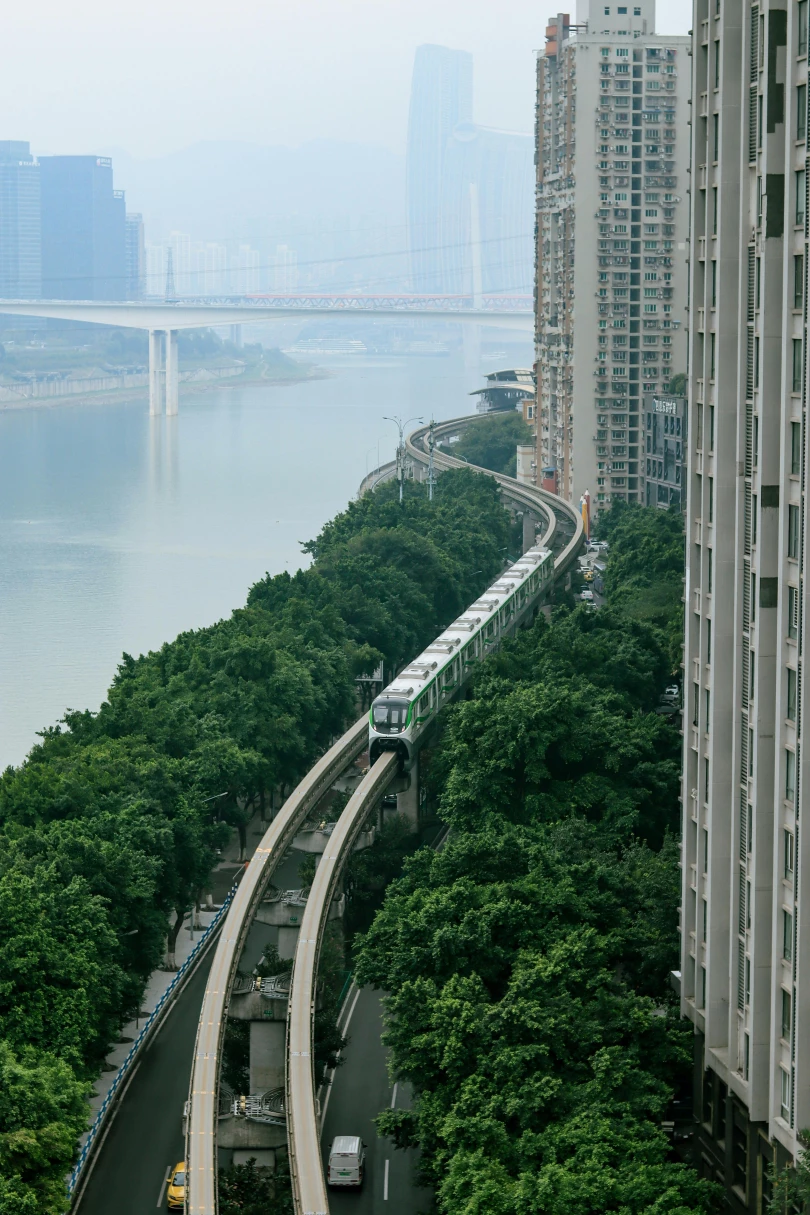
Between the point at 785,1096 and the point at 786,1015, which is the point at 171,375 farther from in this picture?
the point at 785,1096

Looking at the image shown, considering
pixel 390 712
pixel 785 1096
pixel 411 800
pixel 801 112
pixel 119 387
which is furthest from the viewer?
pixel 119 387

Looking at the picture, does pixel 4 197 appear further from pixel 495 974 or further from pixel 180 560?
pixel 495 974

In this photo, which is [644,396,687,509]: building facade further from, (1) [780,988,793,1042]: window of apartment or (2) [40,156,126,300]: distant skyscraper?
(2) [40,156,126,300]: distant skyscraper

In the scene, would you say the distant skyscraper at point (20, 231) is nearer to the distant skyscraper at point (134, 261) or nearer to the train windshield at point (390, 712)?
the distant skyscraper at point (134, 261)

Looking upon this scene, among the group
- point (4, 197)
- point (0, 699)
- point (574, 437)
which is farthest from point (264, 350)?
point (0, 699)

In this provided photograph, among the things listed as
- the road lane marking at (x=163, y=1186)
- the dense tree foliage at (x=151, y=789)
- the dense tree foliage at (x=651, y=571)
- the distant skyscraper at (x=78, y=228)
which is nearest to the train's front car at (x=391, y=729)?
the dense tree foliage at (x=151, y=789)

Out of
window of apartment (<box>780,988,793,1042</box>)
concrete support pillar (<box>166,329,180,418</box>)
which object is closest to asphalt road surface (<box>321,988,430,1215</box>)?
window of apartment (<box>780,988,793,1042</box>)

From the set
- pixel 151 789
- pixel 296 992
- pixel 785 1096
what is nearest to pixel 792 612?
pixel 785 1096
